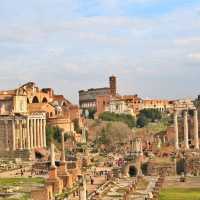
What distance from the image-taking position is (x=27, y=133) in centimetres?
8038

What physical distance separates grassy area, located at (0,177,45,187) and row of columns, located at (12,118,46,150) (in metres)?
24.5

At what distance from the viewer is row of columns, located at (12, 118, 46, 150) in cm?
7994

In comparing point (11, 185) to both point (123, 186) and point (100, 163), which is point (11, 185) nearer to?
point (123, 186)

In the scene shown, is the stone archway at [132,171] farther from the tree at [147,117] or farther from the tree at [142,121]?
the tree at [147,117]

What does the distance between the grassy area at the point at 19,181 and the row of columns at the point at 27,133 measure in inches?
963

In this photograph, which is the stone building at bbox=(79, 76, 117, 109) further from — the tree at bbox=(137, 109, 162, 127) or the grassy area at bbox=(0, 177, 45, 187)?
the grassy area at bbox=(0, 177, 45, 187)

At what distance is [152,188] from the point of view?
155 feet

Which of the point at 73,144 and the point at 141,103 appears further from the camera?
the point at 141,103

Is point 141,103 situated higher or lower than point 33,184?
higher

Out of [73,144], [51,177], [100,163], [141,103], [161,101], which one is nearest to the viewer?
[51,177]

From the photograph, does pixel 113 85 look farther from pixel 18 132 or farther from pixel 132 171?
pixel 132 171

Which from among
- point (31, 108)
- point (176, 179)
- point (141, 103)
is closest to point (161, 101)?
point (141, 103)

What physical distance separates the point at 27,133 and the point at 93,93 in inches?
3457

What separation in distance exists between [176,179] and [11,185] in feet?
42.9
